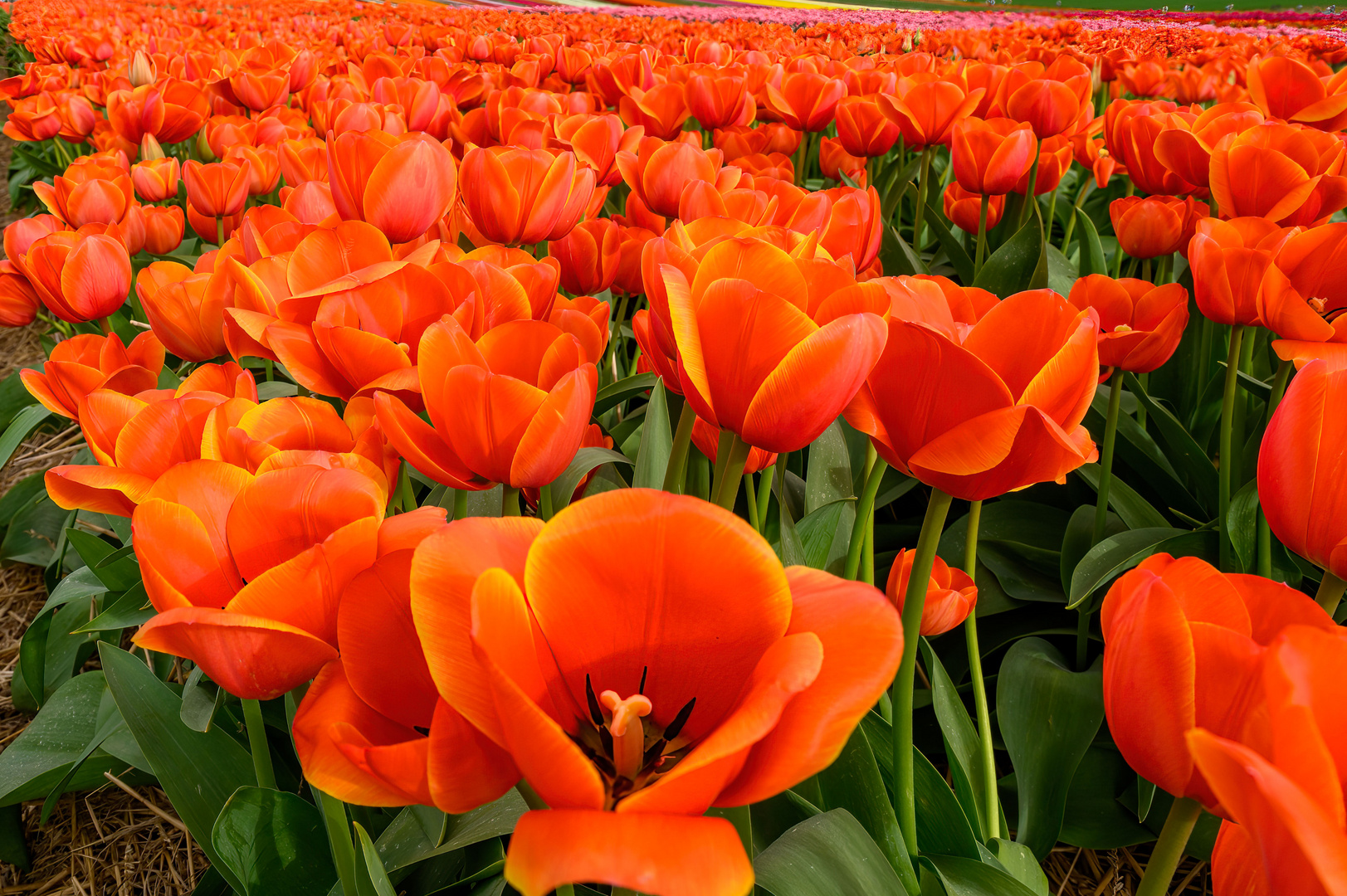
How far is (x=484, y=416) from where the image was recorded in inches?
24.1

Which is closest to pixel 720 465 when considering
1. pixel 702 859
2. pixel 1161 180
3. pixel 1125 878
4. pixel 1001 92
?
pixel 702 859

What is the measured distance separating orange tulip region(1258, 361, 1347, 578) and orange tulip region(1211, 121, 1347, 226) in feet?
2.70

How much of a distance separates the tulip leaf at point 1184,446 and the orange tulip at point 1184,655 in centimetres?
112

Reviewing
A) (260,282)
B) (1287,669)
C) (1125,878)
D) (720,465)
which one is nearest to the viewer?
(1287,669)

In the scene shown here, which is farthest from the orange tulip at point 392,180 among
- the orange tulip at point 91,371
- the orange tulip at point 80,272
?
the orange tulip at point 80,272

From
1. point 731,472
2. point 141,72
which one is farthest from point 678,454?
point 141,72

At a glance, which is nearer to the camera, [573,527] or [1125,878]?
[573,527]

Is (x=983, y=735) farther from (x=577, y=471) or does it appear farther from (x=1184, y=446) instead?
(x=1184, y=446)

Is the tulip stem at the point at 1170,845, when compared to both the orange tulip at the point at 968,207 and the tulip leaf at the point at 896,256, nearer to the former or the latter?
the tulip leaf at the point at 896,256

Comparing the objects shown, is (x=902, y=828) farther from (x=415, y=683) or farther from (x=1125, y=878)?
(x=1125, y=878)

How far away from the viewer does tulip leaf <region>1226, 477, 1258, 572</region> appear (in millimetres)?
1214

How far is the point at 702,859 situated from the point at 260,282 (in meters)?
0.76

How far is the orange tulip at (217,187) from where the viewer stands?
1.61 meters

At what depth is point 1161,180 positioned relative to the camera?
1.58 m
